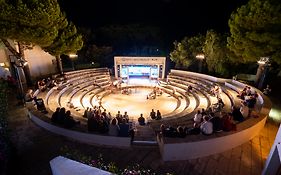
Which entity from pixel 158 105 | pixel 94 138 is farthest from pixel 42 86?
pixel 94 138

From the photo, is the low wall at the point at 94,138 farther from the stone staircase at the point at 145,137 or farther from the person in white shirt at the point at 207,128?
the person in white shirt at the point at 207,128

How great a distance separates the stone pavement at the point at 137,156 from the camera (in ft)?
28.3

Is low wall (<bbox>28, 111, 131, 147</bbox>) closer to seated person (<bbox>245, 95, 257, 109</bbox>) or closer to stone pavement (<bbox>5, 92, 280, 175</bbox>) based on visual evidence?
stone pavement (<bbox>5, 92, 280, 175</bbox>)

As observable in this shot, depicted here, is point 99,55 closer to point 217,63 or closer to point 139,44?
point 139,44

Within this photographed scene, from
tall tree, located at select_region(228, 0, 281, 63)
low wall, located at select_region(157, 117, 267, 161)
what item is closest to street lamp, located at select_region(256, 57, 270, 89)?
tall tree, located at select_region(228, 0, 281, 63)

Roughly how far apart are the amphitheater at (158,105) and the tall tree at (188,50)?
152 centimetres

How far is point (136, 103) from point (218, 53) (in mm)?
9370

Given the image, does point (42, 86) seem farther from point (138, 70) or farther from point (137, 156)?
point (137, 156)

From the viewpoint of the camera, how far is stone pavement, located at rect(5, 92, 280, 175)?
863cm

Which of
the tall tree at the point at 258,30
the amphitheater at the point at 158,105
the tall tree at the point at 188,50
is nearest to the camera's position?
the amphitheater at the point at 158,105

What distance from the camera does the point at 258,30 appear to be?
56.4ft

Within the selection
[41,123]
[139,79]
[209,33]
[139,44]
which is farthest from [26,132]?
[139,44]

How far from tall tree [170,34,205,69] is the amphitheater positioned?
152cm

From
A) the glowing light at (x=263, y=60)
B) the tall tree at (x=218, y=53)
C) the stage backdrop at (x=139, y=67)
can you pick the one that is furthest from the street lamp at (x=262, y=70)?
the stage backdrop at (x=139, y=67)
